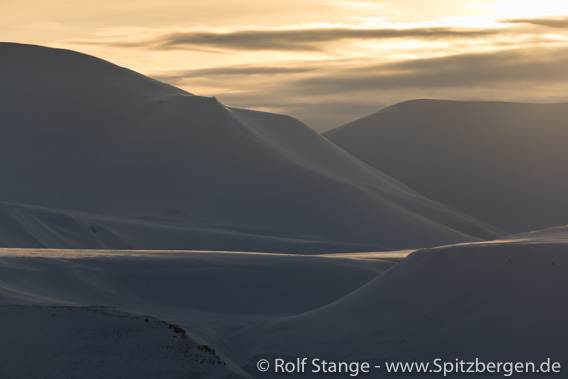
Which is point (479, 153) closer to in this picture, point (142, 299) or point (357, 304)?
point (142, 299)

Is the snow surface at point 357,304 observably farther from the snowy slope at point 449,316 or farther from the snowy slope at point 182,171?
the snowy slope at point 182,171

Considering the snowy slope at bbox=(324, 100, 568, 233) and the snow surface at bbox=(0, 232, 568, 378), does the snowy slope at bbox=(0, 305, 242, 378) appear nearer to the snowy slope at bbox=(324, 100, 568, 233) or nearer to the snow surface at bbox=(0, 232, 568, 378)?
the snow surface at bbox=(0, 232, 568, 378)

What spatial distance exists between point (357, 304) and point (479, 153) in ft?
228

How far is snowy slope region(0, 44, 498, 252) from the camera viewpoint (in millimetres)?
37438

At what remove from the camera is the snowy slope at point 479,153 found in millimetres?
69000

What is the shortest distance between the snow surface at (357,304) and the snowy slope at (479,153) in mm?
47980

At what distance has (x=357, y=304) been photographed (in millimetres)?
12250

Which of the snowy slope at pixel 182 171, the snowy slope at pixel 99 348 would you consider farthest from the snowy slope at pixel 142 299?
the snowy slope at pixel 182 171

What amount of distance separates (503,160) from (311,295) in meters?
63.9

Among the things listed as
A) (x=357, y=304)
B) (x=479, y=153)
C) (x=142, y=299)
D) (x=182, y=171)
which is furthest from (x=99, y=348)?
(x=479, y=153)

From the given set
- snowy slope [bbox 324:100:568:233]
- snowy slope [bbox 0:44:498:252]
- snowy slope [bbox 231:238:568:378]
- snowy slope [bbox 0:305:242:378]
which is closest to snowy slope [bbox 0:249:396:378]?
snowy slope [bbox 0:305:242:378]

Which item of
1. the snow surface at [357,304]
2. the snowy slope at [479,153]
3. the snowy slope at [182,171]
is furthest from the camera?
the snowy slope at [479,153]

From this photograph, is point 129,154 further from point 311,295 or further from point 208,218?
point 311,295

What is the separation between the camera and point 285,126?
174ft
